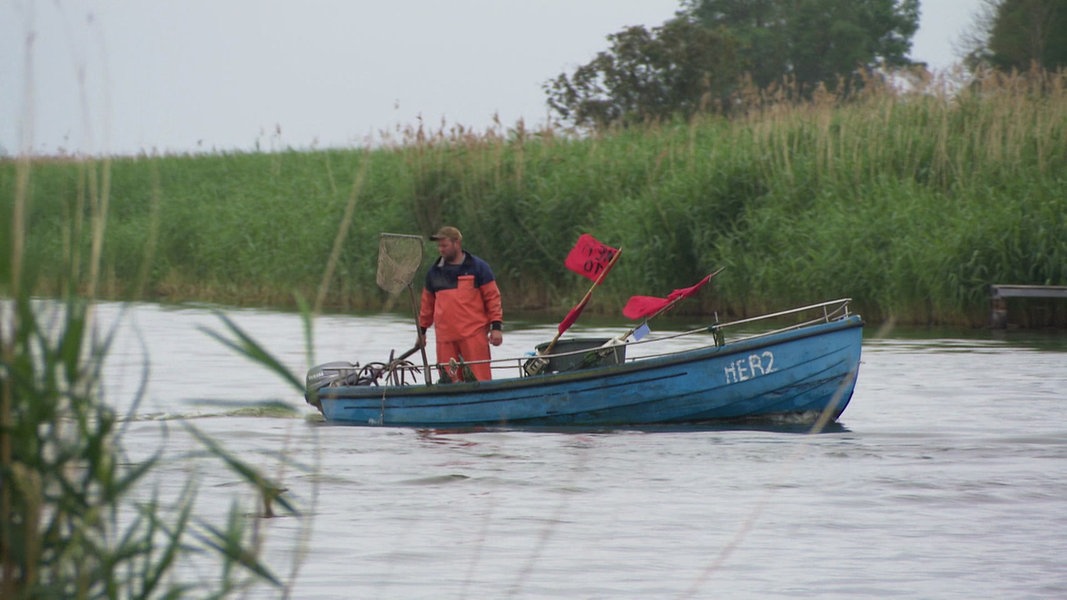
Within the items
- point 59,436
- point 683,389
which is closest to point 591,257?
point 683,389

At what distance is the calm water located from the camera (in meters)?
6.34

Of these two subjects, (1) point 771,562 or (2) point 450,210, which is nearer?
(1) point 771,562

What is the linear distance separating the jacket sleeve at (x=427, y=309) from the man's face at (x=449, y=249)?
357 mm

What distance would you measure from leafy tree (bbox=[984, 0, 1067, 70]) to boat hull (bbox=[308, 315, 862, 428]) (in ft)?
116

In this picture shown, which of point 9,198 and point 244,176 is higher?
point 244,176

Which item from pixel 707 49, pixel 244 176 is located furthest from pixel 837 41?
pixel 244 176

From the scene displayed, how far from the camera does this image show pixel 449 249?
11414 millimetres

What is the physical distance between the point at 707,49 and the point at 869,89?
1471 centimetres

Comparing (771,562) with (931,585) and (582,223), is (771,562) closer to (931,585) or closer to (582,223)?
(931,585)

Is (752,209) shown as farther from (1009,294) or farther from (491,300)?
(491,300)

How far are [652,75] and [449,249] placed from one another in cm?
2408

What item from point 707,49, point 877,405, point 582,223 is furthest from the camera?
point 707,49

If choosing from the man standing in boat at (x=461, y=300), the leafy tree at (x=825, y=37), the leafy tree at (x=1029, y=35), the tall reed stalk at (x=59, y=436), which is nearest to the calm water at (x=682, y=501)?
the tall reed stalk at (x=59, y=436)

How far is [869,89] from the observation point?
69.4ft
